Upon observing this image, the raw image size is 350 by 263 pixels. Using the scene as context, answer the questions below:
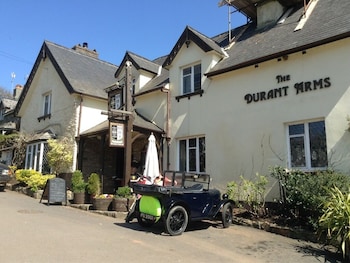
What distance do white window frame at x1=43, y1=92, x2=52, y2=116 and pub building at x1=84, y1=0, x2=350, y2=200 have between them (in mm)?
7335

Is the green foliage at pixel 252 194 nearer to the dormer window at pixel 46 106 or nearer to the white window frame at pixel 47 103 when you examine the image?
the dormer window at pixel 46 106

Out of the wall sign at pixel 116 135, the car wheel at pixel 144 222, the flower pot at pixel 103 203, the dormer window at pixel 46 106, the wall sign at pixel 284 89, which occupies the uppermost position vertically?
→ the dormer window at pixel 46 106

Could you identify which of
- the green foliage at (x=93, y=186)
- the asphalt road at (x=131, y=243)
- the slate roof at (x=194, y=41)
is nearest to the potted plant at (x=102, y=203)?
the green foliage at (x=93, y=186)

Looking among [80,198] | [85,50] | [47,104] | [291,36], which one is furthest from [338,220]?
[85,50]

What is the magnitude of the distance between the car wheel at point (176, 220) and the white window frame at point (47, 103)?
15.6 meters

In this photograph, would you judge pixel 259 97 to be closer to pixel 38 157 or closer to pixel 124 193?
pixel 124 193

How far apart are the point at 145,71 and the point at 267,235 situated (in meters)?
12.3

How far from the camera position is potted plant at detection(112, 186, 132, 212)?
11.2m

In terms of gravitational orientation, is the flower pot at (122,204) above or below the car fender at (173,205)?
below

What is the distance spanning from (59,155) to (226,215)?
11189 mm

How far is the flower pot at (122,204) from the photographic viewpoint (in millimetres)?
11211

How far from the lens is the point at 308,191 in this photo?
9.01 metres

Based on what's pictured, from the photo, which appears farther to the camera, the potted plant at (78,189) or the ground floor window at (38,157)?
the ground floor window at (38,157)

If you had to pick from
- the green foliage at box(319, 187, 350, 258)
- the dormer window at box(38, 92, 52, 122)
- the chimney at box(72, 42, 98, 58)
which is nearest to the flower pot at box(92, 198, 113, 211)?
the green foliage at box(319, 187, 350, 258)
